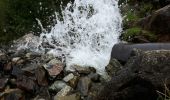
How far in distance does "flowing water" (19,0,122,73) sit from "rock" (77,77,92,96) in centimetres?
68

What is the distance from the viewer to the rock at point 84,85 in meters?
8.88

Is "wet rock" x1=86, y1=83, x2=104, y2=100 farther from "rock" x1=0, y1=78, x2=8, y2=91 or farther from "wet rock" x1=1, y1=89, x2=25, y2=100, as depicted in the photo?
"rock" x1=0, y1=78, x2=8, y2=91

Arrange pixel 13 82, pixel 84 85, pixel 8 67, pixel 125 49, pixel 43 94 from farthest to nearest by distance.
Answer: pixel 8 67
pixel 13 82
pixel 125 49
pixel 43 94
pixel 84 85

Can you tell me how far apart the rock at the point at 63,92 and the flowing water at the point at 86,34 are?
1.07 meters

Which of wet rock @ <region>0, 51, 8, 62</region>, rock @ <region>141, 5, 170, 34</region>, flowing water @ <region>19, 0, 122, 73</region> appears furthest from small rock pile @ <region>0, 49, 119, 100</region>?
rock @ <region>141, 5, 170, 34</region>

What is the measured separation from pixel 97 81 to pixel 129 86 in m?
2.50

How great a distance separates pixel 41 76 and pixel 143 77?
140 inches

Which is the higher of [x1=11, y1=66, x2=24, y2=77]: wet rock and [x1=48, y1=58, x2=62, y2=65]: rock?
[x1=48, y1=58, x2=62, y2=65]: rock

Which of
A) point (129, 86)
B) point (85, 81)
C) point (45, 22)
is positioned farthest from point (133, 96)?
point (45, 22)

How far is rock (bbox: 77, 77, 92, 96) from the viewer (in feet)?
29.1

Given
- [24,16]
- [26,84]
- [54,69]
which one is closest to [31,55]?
[54,69]

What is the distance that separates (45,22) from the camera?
13.5m

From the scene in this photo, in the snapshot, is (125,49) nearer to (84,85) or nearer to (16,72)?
(84,85)

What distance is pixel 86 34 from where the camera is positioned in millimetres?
12117
